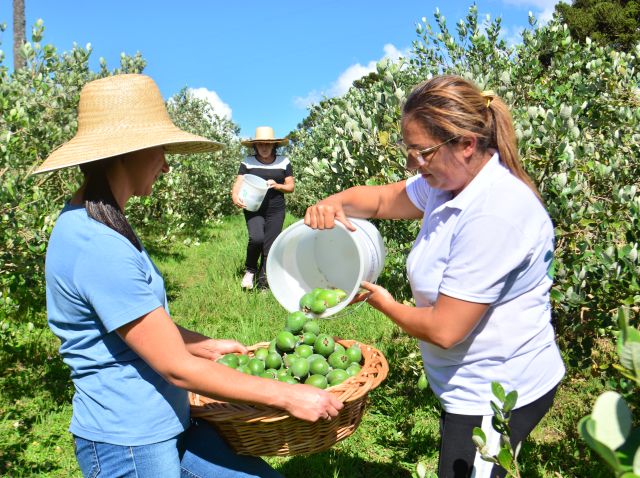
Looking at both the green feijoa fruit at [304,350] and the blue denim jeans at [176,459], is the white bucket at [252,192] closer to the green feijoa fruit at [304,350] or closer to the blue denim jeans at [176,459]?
the green feijoa fruit at [304,350]

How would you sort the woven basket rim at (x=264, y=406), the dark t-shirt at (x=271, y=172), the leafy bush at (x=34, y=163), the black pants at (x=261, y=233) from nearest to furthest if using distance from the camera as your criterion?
the woven basket rim at (x=264, y=406), the leafy bush at (x=34, y=163), the black pants at (x=261, y=233), the dark t-shirt at (x=271, y=172)

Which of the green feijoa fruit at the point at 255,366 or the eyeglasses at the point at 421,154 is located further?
the green feijoa fruit at the point at 255,366

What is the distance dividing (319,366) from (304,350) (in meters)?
0.16

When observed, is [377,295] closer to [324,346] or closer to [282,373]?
[324,346]

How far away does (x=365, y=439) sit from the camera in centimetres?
363

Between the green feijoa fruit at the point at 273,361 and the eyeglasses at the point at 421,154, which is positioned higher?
the eyeglasses at the point at 421,154

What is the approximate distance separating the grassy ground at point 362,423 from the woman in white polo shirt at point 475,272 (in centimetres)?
69

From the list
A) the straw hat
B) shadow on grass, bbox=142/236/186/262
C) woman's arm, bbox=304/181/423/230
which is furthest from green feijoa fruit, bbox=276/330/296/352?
shadow on grass, bbox=142/236/186/262

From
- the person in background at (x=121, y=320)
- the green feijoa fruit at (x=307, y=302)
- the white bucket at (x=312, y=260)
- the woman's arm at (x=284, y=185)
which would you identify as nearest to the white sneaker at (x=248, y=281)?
the woman's arm at (x=284, y=185)

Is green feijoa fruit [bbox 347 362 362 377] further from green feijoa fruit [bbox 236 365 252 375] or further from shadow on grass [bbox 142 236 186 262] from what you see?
shadow on grass [bbox 142 236 186 262]

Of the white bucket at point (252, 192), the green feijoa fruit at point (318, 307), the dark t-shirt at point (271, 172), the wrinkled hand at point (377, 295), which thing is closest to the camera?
the wrinkled hand at point (377, 295)

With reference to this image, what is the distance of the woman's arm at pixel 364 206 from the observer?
240cm

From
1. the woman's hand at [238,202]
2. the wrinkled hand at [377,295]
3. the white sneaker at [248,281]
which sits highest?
the woman's hand at [238,202]

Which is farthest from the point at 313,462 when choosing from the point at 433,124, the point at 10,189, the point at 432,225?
the point at 10,189
